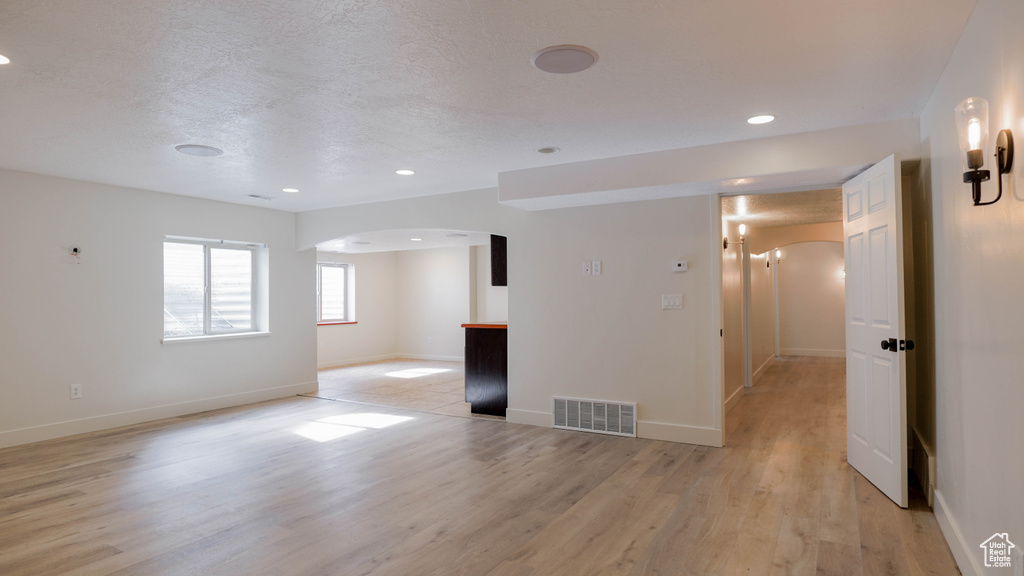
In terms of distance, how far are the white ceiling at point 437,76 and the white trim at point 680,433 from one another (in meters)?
2.29

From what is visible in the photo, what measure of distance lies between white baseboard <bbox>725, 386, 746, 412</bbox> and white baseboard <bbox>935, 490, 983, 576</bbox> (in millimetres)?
2863

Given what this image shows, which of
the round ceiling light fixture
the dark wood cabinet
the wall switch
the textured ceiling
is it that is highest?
the round ceiling light fixture

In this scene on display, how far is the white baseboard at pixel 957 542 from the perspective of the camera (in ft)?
7.25

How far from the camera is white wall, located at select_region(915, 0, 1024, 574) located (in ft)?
5.73

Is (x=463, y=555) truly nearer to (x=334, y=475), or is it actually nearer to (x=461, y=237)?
(x=334, y=475)

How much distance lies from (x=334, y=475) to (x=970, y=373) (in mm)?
3602

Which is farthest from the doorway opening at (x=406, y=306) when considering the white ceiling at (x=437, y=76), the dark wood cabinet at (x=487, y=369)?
the white ceiling at (x=437, y=76)

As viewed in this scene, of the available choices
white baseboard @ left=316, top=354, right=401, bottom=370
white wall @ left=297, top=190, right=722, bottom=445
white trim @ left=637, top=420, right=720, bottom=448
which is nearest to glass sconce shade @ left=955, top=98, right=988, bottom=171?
white wall @ left=297, top=190, right=722, bottom=445

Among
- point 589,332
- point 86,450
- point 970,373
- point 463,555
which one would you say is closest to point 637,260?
point 589,332

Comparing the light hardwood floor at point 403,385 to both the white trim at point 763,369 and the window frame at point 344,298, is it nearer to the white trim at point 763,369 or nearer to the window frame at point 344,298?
the window frame at point 344,298

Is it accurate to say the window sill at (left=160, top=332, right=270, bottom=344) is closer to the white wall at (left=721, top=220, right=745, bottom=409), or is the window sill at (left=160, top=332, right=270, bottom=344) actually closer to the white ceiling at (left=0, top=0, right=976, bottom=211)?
the white ceiling at (left=0, top=0, right=976, bottom=211)

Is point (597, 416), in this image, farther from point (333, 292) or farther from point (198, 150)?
point (333, 292)

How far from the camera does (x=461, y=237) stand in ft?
27.9

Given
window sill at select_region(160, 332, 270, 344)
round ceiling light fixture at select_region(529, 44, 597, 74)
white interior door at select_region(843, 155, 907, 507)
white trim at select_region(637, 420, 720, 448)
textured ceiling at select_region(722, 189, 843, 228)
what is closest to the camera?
round ceiling light fixture at select_region(529, 44, 597, 74)
